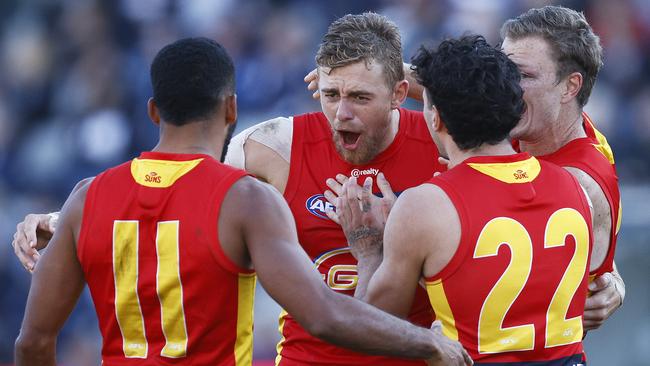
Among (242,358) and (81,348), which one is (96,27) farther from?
(242,358)

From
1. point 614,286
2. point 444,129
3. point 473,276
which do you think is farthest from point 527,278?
point 614,286

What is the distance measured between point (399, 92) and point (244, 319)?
6.11ft

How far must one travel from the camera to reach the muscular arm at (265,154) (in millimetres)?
5707

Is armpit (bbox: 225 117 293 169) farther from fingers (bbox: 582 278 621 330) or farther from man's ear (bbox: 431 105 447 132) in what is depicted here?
fingers (bbox: 582 278 621 330)

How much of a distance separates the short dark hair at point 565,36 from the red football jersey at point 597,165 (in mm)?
277

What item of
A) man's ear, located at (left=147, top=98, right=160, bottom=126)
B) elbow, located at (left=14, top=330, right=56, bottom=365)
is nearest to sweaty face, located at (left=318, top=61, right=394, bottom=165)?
man's ear, located at (left=147, top=98, right=160, bottom=126)

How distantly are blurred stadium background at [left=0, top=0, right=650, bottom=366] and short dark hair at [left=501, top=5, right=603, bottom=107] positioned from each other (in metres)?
4.42

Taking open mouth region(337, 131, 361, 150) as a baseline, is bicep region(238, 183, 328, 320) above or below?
below

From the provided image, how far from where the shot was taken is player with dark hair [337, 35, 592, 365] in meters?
4.33

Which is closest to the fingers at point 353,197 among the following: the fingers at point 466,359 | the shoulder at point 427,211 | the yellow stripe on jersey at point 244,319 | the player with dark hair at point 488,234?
the player with dark hair at point 488,234

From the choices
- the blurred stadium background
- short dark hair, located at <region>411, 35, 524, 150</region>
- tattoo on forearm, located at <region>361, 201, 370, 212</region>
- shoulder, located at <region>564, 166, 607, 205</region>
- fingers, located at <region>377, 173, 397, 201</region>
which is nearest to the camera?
short dark hair, located at <region>411, 35, 524, 150</region>

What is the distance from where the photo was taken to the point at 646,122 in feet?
33.2

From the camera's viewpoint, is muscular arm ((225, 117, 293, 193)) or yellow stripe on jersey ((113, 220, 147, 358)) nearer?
yellow stripe on jersey ((113, 220, 147, 358))

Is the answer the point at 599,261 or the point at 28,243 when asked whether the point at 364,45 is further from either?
the point at 28,243
